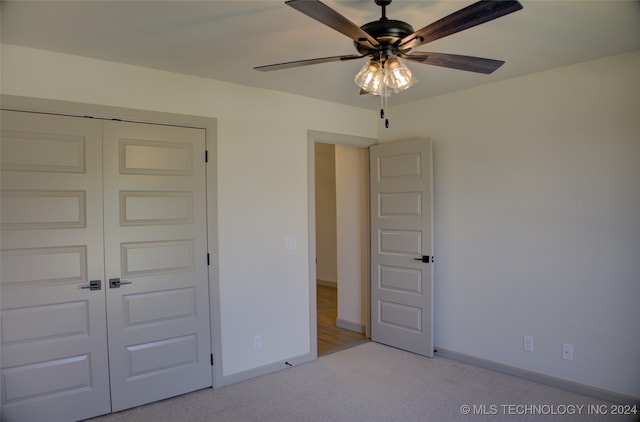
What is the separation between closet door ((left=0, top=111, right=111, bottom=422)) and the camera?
2451 mm

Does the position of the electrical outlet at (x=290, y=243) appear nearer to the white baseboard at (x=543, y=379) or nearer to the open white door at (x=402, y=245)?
the open white door at (x=402, y=245)

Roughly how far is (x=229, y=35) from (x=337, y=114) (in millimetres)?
1824

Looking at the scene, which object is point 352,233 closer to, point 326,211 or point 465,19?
point 326,211

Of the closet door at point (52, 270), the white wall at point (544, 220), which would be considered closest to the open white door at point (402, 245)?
the white wall at point (544, 220)

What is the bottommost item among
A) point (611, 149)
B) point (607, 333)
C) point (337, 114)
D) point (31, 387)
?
point (31, 387)

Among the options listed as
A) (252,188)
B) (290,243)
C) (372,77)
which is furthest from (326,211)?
(372,77)

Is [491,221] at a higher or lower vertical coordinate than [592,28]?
lower

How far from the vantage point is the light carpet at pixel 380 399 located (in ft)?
8.89

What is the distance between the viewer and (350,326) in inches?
184

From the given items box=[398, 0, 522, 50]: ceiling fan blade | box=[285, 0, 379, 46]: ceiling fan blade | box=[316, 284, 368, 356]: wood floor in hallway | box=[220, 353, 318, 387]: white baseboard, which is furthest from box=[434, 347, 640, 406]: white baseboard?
box=[285, 0, 379, 46]: ceiling fan blade

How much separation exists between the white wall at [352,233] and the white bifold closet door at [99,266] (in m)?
2.01

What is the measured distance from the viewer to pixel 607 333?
285 cm

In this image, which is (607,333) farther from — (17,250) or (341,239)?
(17,250)

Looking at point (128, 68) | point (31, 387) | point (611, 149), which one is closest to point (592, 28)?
point (611, 149)
